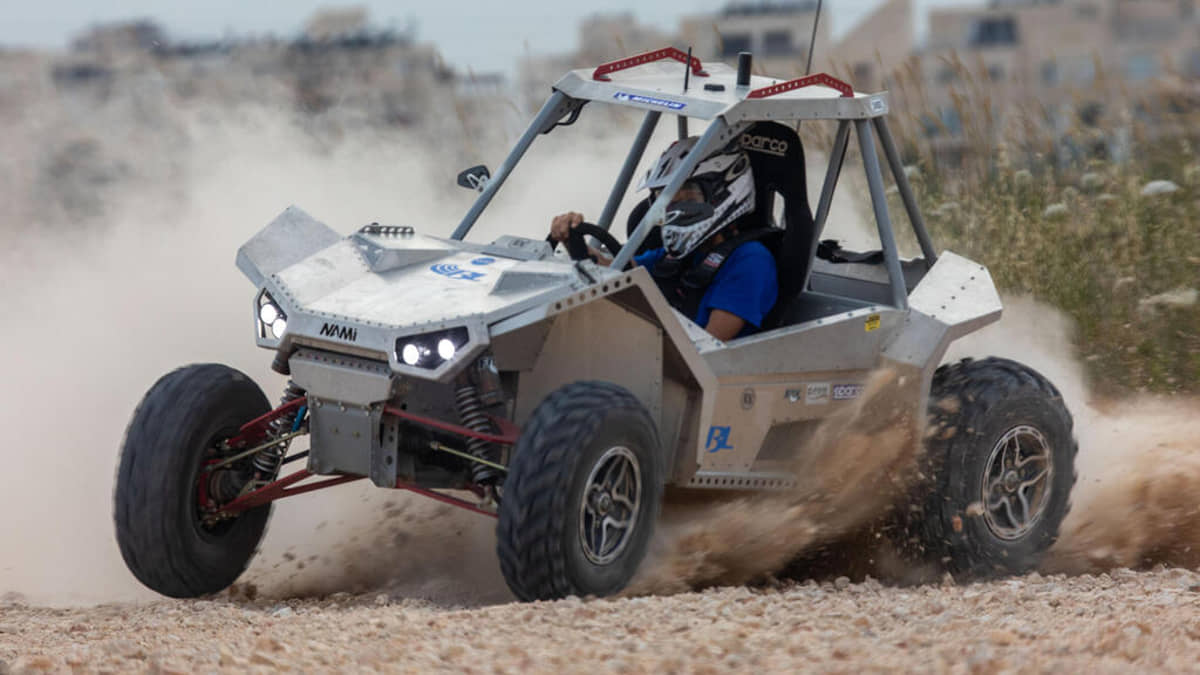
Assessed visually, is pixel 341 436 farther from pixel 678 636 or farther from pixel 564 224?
pixel 678 636

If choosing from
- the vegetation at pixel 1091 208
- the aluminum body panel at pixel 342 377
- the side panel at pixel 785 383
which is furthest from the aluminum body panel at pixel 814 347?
the vegetation at pixel 1091 208

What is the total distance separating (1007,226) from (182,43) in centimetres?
876

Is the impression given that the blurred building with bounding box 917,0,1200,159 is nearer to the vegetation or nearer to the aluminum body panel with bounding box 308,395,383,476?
the vegetation

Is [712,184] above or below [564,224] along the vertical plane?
above

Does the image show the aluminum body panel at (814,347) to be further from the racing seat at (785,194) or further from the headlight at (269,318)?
the headlight at (269,318)

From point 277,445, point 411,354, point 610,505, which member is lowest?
point 610,505

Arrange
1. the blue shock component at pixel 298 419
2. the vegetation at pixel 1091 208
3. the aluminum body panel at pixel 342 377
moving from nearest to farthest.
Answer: the aluminum body panel at pixel 342 377, the blue shock component at pixel 298 419, the vegetation at pixel 1091 208

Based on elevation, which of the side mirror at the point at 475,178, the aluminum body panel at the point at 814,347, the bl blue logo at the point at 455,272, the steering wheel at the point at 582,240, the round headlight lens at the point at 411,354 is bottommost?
the aluminum body panel at the point at 814,347

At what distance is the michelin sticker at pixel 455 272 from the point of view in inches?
232

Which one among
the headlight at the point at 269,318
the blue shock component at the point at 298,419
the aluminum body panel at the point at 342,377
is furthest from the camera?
the blue shock component at the point at 298,419

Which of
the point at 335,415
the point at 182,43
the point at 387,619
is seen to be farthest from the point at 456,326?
the point at 182,43

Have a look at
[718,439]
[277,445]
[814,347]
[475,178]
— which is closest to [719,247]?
[814,347]

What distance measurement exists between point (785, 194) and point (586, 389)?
166 centimetres

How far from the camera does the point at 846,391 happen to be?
668 cm
